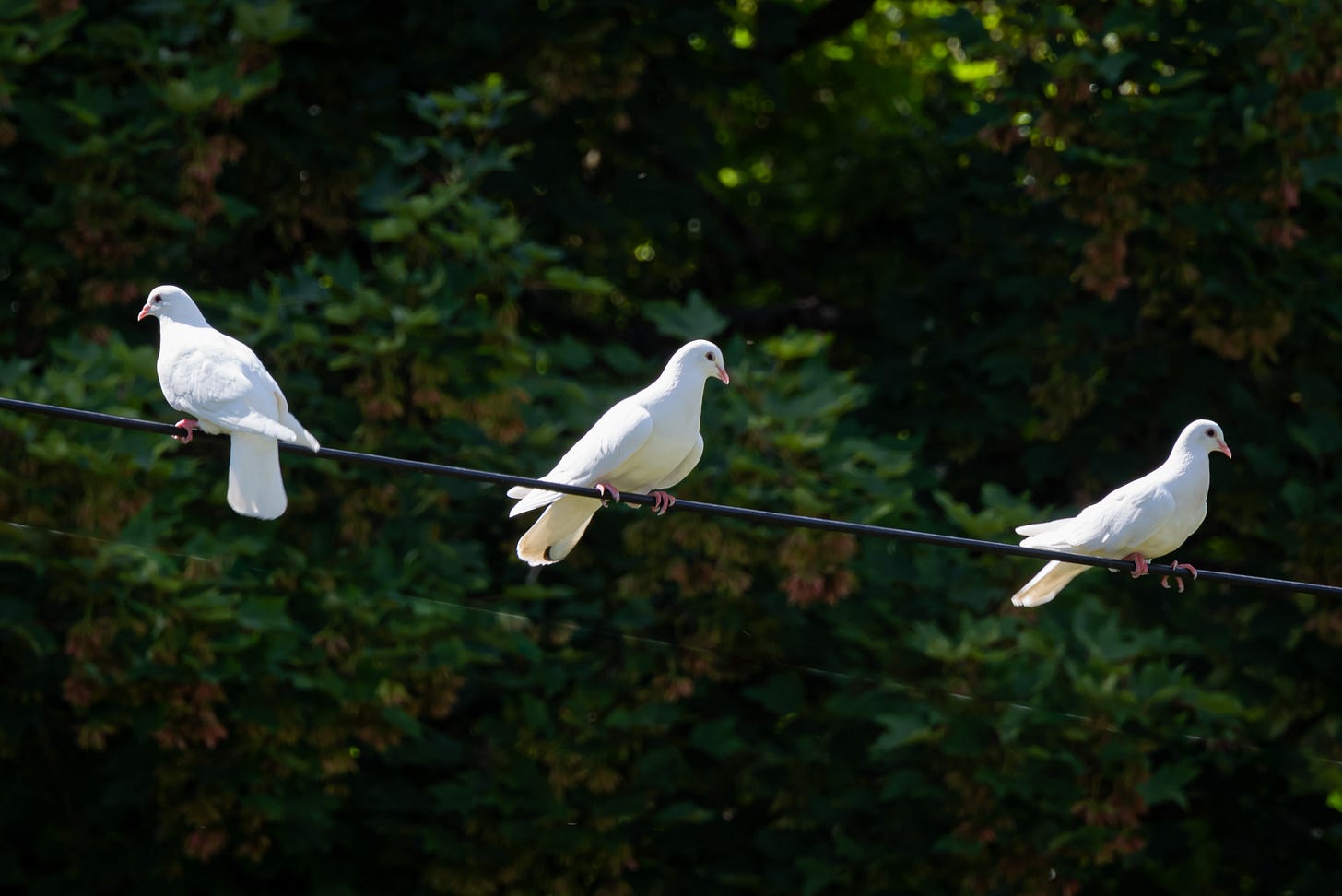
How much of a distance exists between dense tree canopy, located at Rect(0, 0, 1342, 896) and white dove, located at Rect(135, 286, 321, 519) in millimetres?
1436

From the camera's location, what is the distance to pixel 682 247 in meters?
10.4

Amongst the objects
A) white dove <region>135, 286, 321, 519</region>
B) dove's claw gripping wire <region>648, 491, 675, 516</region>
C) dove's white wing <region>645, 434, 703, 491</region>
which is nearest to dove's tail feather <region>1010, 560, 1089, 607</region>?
dove's white wing <region>645, 434, 703, 491</region>

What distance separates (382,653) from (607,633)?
3.85 feet

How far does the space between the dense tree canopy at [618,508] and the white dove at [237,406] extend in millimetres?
1436

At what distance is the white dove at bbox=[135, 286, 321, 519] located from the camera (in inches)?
205

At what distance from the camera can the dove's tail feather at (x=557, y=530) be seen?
228 inches

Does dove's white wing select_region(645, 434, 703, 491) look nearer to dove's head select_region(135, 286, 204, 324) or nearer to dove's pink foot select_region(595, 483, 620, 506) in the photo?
dove's pink foot select_region(595, 483, 620, 506)

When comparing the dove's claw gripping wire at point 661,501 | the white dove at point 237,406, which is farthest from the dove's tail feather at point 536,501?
the white dove at point 237,406

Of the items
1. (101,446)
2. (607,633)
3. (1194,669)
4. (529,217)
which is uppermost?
(529,217)

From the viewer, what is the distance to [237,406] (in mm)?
5305

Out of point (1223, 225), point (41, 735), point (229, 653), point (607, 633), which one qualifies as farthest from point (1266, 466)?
point (41, 735)

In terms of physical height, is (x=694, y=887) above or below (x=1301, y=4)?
below

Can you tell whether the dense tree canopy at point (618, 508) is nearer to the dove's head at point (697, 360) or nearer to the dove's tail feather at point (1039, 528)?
the dove's tail feather at point (1039, 528)

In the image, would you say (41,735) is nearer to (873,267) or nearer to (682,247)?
(682,247)
